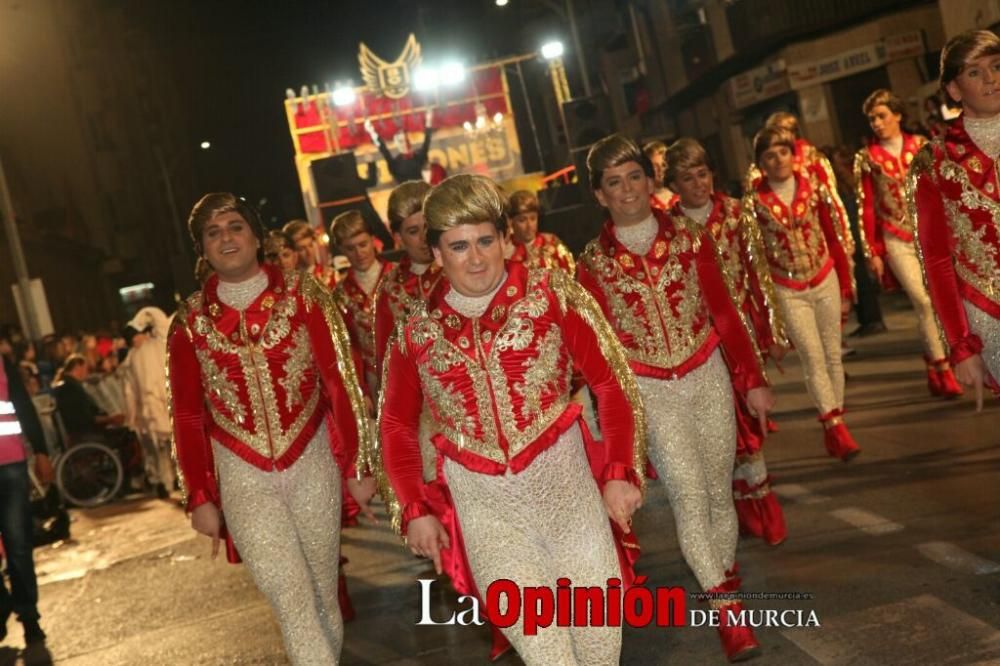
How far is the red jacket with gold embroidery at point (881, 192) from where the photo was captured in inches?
430

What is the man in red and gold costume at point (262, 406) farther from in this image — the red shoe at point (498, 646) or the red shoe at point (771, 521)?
the red shoe at point (771, 521)

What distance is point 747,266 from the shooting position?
775cm

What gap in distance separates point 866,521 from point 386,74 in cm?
3394

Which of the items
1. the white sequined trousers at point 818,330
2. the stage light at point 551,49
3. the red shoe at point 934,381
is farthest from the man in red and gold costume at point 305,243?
the stage light at point 551,49

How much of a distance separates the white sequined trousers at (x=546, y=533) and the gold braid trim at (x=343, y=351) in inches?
50.7

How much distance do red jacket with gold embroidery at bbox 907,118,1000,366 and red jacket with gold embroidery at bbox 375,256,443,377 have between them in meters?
3.37

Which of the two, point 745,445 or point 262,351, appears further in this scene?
point 745,445

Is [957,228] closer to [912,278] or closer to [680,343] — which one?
[680,343]

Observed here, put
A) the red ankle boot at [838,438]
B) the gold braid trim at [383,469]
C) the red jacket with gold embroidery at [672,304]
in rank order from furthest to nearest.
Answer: the red ankle boot at [838,438]
the red jacket with gold embroidery at [672,304]
the gold braid trim at [383,469]

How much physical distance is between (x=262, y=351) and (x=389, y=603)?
10.5 ft

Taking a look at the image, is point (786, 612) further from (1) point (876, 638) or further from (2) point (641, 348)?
(2) point (641, 348)

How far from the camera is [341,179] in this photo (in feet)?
89.5

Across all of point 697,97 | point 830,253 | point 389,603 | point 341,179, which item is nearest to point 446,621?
point 389,603

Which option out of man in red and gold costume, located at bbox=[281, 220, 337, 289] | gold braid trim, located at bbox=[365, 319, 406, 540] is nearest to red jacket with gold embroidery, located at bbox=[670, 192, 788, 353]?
gold braid trim, located at bbox=[365, 319, 406, 540]
